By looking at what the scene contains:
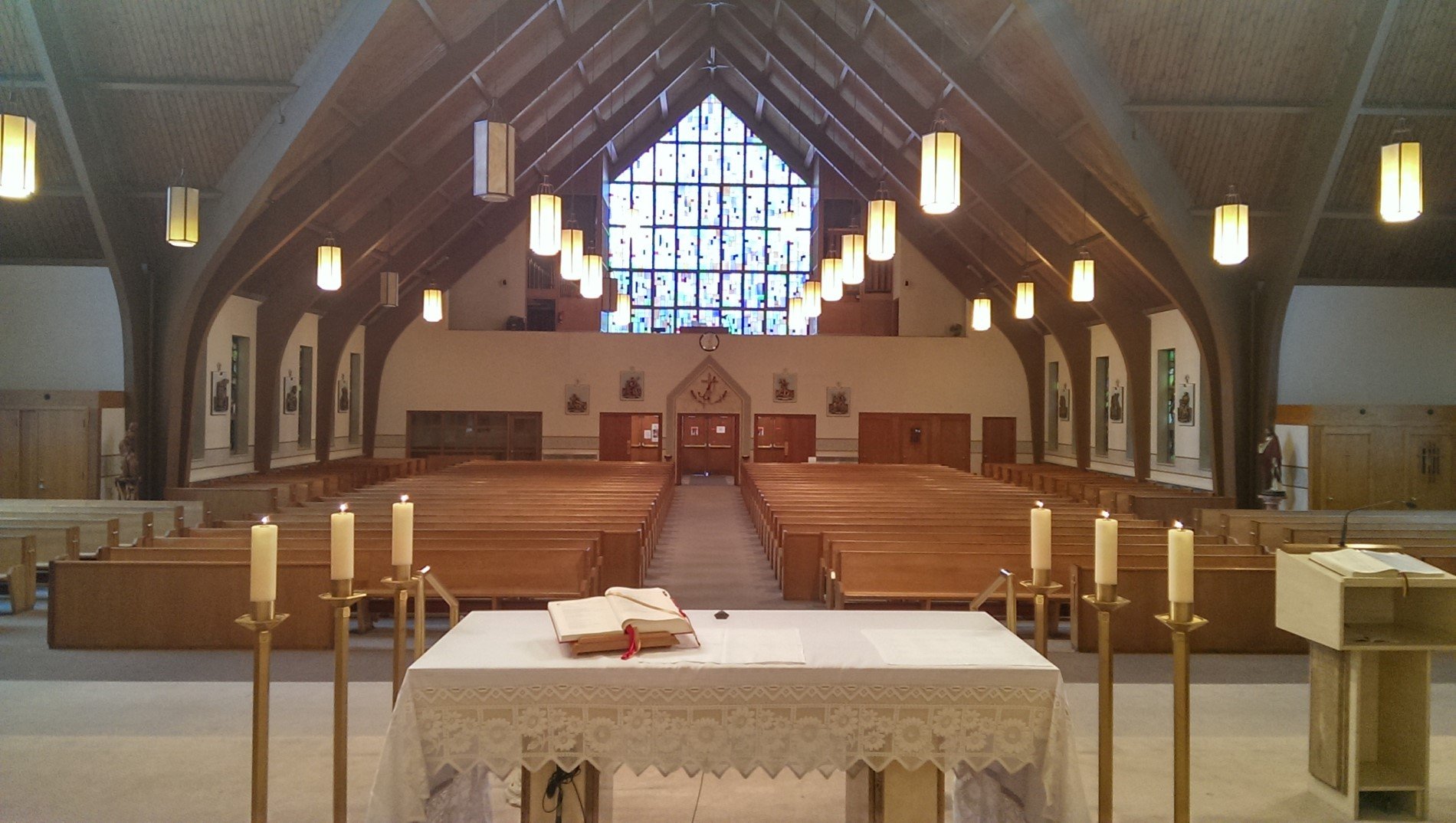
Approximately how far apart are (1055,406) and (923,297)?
3709mm

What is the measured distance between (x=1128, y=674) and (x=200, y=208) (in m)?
10.5

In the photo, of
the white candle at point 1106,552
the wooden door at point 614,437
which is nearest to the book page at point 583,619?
the white candle at point 1106,552

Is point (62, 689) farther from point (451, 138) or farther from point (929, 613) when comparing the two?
point (451, 138)

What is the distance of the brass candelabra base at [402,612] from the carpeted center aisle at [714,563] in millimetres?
4466

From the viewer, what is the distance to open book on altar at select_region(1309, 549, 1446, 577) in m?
3.70

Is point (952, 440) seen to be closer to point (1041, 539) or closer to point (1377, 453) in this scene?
point (1377, 453)

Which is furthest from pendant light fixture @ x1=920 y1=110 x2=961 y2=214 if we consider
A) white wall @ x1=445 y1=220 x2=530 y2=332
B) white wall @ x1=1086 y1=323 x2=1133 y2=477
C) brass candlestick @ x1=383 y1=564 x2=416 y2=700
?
white wall @ x1=445 y1=220 x2=530 y2=332

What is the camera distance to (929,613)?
3.64 meters

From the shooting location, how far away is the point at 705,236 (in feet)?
73.6

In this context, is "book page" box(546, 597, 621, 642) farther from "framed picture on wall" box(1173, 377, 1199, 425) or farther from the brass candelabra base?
"framed picture on wall" box(1173, 377, 1199, 425)

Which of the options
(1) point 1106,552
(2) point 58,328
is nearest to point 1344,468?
(1) point 1106,552

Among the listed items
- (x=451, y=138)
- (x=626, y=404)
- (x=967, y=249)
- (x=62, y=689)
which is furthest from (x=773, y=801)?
(x=626, y=404)

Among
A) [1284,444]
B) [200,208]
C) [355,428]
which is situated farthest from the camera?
[355,428]

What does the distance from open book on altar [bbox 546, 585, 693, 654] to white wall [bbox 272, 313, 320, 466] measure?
14.1 metres
